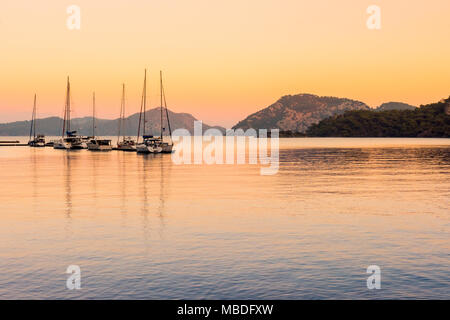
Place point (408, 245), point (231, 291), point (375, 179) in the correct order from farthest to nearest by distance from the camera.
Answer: point (375, 179) < point (408, 245) < point (231, 291)

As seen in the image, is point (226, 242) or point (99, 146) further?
point (99, 146)

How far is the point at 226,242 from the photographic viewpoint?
23.3 m

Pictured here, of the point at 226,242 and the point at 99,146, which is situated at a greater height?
the point at 99,146

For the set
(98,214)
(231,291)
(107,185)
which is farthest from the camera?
(107,185)

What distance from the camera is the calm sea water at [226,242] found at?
53.8 feet

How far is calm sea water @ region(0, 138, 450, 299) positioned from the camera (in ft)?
53.8

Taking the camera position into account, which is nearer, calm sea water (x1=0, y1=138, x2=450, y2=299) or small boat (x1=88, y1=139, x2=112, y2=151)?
calm sea water (x1=0, y1=138, x2=450, y2=299)

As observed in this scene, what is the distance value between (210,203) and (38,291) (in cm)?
2103

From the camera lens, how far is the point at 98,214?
31656 millimetres

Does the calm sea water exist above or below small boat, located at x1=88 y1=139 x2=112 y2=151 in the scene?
below

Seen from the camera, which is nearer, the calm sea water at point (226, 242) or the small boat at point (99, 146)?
the calm sea water at point (226, 242)

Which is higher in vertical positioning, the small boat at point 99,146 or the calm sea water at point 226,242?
the small boat at point 99,146
